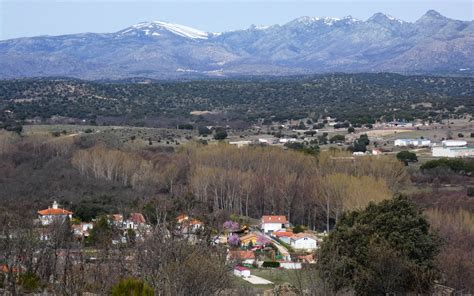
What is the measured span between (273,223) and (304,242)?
5334mm

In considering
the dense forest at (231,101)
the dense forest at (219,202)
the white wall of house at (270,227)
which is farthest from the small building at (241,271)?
the dense forest at (231,101)

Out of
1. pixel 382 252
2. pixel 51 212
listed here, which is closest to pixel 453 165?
pixel 51 212

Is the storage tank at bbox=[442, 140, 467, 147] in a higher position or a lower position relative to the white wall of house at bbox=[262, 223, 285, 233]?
higher

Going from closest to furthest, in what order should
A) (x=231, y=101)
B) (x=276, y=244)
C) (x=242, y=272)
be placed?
(x=242, y=272)
(x=276, y=244)
(x=231, y=101)

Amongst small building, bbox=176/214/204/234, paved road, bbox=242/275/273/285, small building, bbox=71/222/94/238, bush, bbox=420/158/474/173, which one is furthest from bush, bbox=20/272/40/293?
bush, bbox=420/158/474/173

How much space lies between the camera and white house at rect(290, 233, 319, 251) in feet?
130

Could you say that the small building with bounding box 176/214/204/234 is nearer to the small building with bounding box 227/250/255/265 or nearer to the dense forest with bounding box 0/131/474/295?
the dense forest with bounding box 0/131/474/295

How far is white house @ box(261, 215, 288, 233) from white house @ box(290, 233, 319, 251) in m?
4.01

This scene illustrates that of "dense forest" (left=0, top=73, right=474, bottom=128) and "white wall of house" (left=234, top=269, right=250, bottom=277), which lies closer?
"white wall of house" (left=234, top=269, right=250, bottom=277)

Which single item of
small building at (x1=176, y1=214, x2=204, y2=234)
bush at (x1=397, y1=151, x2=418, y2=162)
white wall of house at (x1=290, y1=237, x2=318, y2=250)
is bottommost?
white wall of house at (x1=290, y1=237, x2=318, y2=250)

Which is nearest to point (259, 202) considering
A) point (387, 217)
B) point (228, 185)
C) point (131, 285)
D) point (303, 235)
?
point (228, 185)

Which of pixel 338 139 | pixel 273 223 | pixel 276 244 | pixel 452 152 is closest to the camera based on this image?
pixel 276 244

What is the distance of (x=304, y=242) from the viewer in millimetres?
40031

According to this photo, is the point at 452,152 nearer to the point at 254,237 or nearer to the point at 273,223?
the point at 273,223
